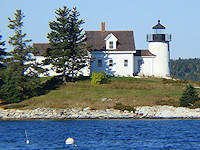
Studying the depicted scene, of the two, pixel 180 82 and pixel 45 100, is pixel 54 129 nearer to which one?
pixel 45 100

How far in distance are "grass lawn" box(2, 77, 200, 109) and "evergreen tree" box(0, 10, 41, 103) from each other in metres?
1.53

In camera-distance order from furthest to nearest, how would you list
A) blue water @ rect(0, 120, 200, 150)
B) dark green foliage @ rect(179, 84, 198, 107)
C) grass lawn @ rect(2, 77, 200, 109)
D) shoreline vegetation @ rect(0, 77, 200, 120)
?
grass lawn @ rect(2, 77, 200, 109) → dark green foliage @ rect(179, 84, 198, 107) → shoreline vegetation @ rect(0, 77, 200, 120) → blue water @ rect(0, 120, 200, 150)

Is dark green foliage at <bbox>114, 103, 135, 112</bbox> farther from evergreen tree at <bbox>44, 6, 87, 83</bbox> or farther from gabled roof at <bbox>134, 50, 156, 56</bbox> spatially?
gabled roof at <bbox>134, 50, 156, 56</bbox>

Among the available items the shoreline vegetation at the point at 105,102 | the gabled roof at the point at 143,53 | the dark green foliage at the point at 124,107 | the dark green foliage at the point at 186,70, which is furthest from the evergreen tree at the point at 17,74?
the dark green foliage at the point at 186,70

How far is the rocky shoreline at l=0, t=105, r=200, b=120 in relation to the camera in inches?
1630

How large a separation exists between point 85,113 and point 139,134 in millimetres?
11137

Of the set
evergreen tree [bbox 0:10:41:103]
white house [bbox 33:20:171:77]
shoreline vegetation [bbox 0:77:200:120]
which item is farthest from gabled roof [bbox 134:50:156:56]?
evergreen tree [bbox 0:10:41:103]

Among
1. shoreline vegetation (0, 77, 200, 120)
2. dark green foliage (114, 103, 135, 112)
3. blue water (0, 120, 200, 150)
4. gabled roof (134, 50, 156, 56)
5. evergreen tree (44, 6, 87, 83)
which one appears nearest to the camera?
blue water (0, 120, 200, 150)

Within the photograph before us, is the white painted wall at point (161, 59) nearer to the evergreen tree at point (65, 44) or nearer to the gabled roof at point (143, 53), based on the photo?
the gabled roof at point (143, 53)

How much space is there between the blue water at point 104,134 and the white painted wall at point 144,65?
25071 mm

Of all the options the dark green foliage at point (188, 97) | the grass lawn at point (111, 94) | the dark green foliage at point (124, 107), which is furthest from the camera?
the grass lawn at point (111, 94)

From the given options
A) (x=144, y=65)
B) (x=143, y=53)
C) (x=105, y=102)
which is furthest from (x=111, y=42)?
A: (x=105, y=102)

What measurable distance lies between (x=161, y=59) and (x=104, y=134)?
111 feet

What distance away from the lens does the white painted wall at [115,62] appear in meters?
61.7
